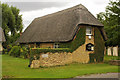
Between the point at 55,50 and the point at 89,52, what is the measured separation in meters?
6.19

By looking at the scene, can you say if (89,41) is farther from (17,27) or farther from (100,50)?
(17,27)

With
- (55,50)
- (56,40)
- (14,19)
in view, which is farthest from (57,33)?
(14,19)

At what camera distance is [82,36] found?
20031mm

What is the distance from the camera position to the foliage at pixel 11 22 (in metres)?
42.1

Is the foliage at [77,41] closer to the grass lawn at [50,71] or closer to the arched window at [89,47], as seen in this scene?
the arched window at [89,47]

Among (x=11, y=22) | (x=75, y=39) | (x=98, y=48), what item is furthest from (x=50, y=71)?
(x=11, y=22)

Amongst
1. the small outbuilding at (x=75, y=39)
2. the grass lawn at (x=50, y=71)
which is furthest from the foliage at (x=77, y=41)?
the grass lawn at (x=50, y=71)

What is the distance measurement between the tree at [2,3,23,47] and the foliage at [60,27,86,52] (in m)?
27.9

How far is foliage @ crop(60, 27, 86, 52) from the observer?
755 inches

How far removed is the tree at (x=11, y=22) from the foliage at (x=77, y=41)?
1100 inches

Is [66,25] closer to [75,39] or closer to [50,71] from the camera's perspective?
[75,39]

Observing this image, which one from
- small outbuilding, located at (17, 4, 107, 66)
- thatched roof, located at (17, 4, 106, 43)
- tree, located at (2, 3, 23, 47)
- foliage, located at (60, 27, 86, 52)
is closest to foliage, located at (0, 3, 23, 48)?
tree, located at (2, 3, 23, 47)

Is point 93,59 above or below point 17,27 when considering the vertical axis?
below

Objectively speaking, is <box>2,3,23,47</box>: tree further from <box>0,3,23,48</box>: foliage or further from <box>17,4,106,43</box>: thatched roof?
<box>17,4,106,43</box>: thatched roof
